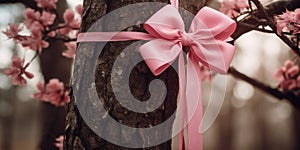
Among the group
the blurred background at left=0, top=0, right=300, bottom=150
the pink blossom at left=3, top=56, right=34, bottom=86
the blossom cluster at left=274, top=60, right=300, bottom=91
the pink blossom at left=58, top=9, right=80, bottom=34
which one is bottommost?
the blurred background at left=0, top=0, right=300, bottom=150

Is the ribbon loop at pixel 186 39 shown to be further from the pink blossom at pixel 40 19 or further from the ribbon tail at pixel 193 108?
the pink blossom at pixel 40 19

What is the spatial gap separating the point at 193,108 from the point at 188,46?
90 millimetres

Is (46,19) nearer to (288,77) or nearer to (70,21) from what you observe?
(70,21)

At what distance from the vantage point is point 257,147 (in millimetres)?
5871

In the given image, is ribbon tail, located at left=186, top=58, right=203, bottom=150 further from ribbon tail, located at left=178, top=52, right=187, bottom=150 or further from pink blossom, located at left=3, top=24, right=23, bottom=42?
pink blossom, located at left=3, top=24, right=23, bottom=42

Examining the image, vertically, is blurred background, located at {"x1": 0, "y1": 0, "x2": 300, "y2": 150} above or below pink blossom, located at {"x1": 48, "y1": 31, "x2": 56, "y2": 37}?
below

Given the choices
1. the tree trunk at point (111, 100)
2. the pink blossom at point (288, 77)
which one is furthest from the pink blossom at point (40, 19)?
the pink blossom at point (288, 77)

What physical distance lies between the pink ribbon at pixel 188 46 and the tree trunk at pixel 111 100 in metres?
0.02

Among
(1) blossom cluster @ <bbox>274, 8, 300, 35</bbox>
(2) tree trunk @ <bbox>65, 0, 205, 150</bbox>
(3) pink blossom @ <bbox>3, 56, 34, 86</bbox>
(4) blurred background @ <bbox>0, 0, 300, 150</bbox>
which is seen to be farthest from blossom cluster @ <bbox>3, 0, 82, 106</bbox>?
(4) blurred background @ <bbox>0, 0, 300, 150</bbox>

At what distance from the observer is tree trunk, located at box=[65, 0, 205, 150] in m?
0.62

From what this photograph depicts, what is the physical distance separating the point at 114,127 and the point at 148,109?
0.05 metres

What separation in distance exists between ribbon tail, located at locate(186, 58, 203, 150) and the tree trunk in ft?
0.12

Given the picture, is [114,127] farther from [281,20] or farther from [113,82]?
[281,20]

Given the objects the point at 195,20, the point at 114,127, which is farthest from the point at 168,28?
the point at 114,127
